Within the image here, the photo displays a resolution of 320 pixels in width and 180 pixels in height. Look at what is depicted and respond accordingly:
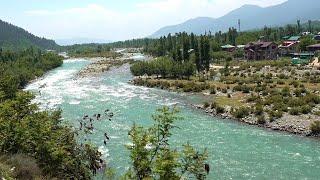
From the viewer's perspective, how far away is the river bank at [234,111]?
146 feet

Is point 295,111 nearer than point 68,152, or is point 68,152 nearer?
point 68,152

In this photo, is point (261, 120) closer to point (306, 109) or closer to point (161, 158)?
point (306, 109)

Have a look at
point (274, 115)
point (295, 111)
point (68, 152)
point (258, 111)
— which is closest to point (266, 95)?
point (258, 111)

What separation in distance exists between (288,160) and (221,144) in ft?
21.4

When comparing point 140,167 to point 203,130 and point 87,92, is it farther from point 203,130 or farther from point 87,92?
point 87,92

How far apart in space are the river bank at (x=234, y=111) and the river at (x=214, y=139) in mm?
1467

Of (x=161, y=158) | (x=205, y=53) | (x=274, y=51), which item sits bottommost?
(x=274, y=51)

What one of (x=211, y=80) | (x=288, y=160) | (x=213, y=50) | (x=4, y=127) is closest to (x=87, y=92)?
(x=211, y=80)

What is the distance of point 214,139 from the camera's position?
134 ft

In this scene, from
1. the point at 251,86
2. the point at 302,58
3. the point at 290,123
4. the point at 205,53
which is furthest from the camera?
the point at 302,58

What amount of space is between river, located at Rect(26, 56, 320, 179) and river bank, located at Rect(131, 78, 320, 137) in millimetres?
1467

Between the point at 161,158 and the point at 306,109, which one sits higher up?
the point at 161,158

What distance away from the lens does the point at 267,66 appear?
101m

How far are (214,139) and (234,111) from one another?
12354 millimetres
